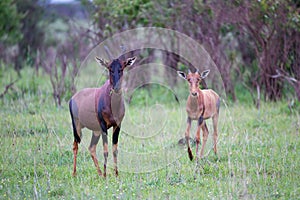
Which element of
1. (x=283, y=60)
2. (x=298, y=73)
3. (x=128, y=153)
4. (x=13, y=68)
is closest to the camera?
(x=128, y=153)

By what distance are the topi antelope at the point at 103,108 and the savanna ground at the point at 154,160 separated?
222 mm

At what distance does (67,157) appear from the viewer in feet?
25.8

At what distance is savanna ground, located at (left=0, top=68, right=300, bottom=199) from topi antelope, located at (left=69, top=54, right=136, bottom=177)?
8.7 inches

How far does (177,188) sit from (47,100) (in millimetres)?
6857

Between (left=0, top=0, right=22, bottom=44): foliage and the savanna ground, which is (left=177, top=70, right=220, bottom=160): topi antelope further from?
(left=0, top=0, right=22, bottom=44): foliage

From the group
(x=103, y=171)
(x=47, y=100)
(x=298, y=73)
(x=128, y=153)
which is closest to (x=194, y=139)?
(x=128, y=153)

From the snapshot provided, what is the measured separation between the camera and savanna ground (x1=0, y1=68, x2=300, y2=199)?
6.17 meters

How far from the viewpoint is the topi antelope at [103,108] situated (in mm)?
6625

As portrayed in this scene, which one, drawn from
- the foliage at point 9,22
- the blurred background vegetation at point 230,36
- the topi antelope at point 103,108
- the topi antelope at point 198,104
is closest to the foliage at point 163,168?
the topi antelope at point 103,108

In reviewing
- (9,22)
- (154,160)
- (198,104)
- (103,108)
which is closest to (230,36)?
(198,104)

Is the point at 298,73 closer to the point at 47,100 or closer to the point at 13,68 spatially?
the point at 47,100

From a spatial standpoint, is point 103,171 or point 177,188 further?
point 103,171

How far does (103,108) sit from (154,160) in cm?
128

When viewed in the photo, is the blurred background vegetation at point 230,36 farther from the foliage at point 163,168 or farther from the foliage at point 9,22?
the foliage at point 9,22
